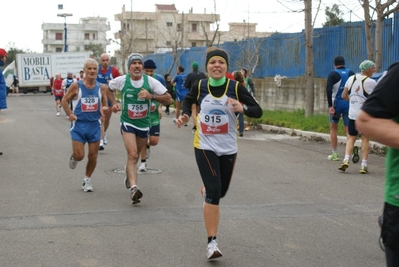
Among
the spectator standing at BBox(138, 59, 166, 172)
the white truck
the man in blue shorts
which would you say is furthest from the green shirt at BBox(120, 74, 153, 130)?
the white truck

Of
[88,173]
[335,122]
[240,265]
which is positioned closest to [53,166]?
[88,173]

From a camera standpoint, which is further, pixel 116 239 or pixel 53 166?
pixel 53 166

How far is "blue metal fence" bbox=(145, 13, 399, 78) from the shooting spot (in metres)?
19.6

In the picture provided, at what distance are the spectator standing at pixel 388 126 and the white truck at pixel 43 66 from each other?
55.9 m

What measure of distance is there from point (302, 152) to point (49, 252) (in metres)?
9.05

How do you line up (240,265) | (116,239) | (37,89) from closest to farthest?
(240,265)
(116,239)
(37,89)

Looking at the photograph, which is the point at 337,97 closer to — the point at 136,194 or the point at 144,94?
the point at 144,94

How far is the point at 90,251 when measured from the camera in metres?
6.45

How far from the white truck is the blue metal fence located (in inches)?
1105

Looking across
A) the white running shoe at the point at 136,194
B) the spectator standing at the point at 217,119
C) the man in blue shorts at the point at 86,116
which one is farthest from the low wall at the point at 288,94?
the spectator standing at the point at 217,119

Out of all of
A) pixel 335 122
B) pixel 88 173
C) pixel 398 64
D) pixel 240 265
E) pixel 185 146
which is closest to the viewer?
pixel 398 64

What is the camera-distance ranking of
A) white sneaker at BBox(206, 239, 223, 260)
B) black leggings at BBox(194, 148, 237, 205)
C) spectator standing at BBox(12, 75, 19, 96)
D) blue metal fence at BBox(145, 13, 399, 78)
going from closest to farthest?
white sneaker at BBox(206, 239, 223, 260), black leggings at BBox(194, 148, 237, 205), blue metal fence at BBox(145, 13, 399, 78), spectator standing at BBox(12, 75, 19, 96)

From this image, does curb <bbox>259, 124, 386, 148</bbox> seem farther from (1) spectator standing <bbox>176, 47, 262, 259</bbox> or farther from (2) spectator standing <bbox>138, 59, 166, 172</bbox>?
(1) spectator standing <bbox>176, 47, 262, 259</bbox>

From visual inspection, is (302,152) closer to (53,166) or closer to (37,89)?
(53,166)
